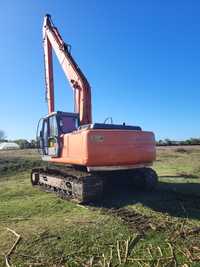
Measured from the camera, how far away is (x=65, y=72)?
12.4 metres

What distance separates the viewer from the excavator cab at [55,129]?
10648 millimetres

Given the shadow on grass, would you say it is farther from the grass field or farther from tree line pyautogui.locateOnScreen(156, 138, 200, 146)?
tree line pyautogui.locateOnScreen(156, 138, 200, 146)

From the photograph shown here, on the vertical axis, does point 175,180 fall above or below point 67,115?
below

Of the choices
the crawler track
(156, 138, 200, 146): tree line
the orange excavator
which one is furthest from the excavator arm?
(156, 138, 200, 146): tree line

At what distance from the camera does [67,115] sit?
11.0m

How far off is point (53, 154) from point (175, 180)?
500 cm

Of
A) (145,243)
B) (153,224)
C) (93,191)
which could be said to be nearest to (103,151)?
(93,191)

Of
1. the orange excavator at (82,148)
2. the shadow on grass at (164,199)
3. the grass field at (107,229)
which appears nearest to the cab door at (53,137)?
the orange excavator at (82,148)

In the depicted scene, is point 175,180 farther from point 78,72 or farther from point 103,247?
point 103,247

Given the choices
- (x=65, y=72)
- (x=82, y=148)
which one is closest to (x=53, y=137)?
(x=82, y=148)

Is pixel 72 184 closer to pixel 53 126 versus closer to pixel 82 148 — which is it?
pixel 82 148

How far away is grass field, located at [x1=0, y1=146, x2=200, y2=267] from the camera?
214 inches

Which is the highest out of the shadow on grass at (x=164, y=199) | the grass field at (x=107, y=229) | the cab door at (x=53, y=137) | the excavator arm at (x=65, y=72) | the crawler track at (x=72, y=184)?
the excavator arm at (x=65, y=72)

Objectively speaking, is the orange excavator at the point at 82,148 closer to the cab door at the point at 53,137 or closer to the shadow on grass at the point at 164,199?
the cab door at the point at 53,137
